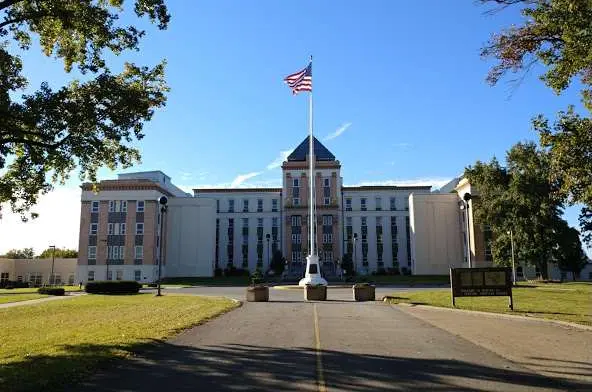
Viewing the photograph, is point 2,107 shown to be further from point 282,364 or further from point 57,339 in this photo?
point 282,364

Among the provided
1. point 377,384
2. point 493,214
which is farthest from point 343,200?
point 377,384

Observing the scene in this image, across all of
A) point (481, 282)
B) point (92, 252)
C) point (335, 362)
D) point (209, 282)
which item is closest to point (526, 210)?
point (481, 282)

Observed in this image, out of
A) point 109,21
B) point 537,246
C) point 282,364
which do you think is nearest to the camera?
point 282,364

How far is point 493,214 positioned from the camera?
59.0 m

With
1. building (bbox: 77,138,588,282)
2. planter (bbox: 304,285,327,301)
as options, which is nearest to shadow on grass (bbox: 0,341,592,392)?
planter (bbox: 304,285,327,301)

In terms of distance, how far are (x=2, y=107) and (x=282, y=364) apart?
33.6 ft

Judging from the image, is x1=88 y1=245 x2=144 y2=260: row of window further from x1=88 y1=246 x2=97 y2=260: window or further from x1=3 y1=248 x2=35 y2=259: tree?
x1=3 y1=248 x2=35 y2=259: tree

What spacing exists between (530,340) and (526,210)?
47.7m

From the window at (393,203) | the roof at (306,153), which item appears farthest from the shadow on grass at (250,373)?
the window at (393,203)

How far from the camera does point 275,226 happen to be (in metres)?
107

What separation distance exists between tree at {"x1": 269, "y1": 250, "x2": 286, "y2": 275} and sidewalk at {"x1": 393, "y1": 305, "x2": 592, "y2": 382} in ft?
255

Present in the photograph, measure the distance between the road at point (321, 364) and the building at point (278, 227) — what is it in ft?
207

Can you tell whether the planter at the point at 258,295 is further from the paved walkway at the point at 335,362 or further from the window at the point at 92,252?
the window at the point at 92,252

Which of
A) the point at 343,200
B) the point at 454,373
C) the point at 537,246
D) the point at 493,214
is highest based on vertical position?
the point at 343,200
